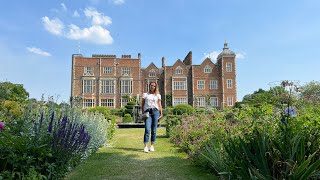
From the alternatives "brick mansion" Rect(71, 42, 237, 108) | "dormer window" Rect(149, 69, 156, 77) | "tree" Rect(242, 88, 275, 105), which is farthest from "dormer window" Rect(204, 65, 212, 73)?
"tree" Rect(242, 88, 275, 105)

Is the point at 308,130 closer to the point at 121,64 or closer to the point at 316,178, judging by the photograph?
the point at 316,178

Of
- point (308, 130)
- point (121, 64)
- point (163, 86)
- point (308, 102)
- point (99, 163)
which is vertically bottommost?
point (99, 163)

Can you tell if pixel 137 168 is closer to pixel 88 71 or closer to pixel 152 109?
pixel 152 109

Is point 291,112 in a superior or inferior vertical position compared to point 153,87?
inferior

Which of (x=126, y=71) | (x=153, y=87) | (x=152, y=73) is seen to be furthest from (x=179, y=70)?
(x=153, y=87)

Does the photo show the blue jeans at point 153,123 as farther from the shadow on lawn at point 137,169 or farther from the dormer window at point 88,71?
the dormer window at point 88,71

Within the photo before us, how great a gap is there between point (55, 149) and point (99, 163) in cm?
136

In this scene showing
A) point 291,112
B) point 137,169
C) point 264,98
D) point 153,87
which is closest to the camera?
point 291,112

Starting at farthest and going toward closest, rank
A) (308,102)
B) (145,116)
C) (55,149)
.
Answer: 1. (145,116)
2. (308,102)
3. (55,149)

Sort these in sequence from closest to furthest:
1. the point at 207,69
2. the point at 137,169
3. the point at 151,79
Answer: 1. the point at 137,169
2. the point at 151,79
3. the point at 207,69

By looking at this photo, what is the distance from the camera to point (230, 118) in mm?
5387

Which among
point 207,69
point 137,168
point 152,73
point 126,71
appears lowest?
point 137,168

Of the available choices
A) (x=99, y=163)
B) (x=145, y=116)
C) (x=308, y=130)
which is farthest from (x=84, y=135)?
(x=308, y=130)

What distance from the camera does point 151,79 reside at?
1656 inches
